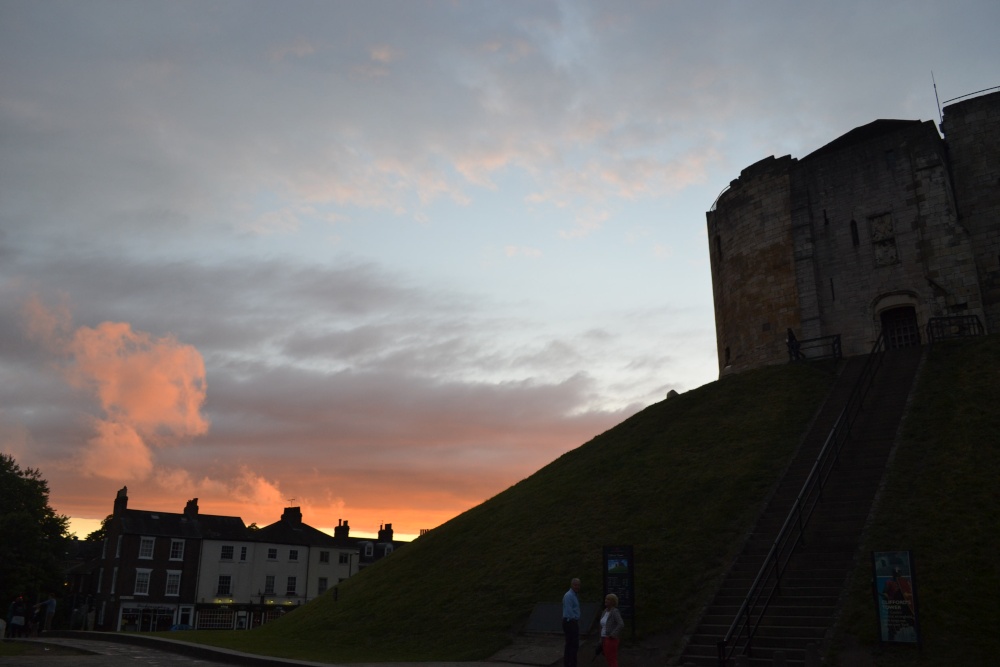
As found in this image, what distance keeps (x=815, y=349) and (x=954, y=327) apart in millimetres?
5661

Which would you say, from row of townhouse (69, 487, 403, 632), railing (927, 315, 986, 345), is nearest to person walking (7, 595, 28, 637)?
row of townhouse (69, 487, 403, 632)

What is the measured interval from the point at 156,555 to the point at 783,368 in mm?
49682

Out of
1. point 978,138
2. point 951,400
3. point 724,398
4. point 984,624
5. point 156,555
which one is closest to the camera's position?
point 984,624

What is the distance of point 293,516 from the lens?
71.2 metres

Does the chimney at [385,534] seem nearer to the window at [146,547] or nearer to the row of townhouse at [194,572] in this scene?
the row of townhouse at [194,572]

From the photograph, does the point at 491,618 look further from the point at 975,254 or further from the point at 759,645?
the point at 975,254

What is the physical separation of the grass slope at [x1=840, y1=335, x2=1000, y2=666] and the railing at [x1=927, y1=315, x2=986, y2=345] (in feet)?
17.3

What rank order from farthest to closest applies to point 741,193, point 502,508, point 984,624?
1. point 741,193
2. point 502,508
3. point 984,624

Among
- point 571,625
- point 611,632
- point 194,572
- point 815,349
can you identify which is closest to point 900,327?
point 815,349

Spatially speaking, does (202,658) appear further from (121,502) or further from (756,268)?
(121,502)

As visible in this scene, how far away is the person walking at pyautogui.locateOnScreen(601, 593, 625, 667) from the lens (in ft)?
42.7

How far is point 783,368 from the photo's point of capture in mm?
33500

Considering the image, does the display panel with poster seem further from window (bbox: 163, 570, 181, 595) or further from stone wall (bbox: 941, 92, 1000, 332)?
window (bbox: 163, 570, 181, 595)

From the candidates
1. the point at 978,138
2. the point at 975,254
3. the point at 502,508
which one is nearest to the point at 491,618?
the point at 502,508
